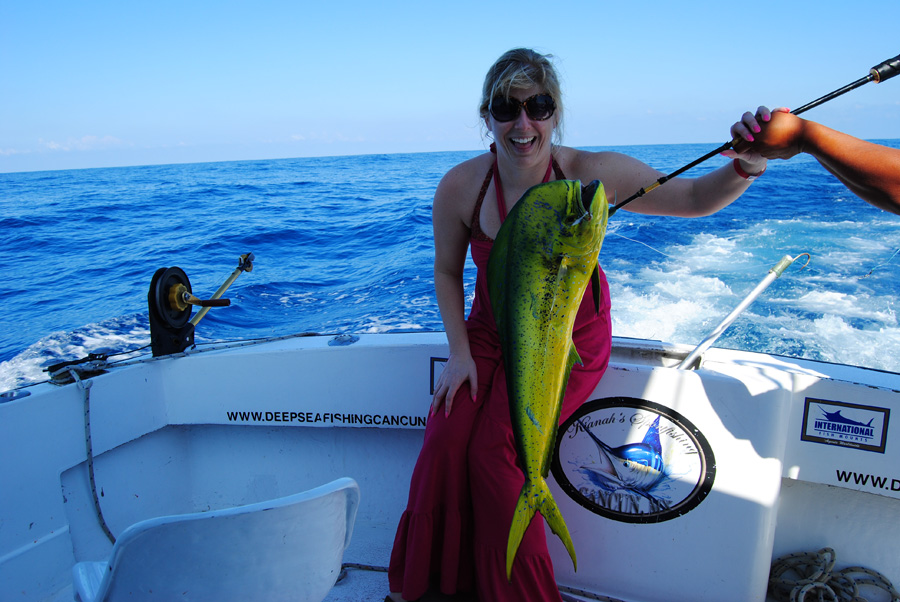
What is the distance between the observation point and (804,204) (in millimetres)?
12852

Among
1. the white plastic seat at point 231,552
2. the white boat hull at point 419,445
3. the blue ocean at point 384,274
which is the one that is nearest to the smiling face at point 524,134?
the white boat hull at point 419,445

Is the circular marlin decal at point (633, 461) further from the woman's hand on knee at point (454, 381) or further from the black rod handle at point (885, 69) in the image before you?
the black rod handle at point (885, 69)

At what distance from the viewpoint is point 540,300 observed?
1388 millimetres

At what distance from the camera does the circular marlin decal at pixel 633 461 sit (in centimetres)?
201

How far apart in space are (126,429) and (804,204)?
14.2 metres

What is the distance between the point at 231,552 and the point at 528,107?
1455 millimetres

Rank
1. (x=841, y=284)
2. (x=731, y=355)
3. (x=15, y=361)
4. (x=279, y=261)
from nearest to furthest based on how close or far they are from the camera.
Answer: (x=731, y=355), (x=15, y=361), (x=841, y=284), (x=279, y=261)

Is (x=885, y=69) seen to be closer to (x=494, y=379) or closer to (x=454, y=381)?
(x=494, y=379)

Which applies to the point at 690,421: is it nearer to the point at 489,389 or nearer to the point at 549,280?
the point at 489,389

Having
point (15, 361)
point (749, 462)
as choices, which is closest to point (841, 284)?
point (749, 462)

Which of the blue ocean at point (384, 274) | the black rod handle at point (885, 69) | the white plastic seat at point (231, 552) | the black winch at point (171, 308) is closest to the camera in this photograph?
the white plastic seat at point (231, 552)

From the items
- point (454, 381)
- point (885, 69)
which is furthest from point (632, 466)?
point (885, 69)

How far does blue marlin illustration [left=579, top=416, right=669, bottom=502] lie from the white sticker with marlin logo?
1.71 feet

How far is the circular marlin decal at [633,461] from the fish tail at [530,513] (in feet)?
1.78
